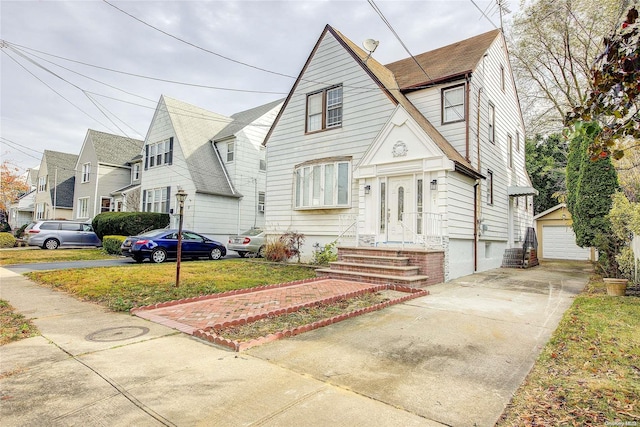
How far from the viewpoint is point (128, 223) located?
19500 millimetres

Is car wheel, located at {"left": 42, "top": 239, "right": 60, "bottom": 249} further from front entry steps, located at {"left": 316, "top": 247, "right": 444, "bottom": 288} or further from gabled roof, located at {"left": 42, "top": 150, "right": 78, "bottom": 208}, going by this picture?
front entry steps, located at {"left": 316, "top": 247, "right": 444, "bottom": 288}

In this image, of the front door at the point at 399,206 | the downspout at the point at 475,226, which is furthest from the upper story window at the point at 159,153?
the downspout at the point at 475,226

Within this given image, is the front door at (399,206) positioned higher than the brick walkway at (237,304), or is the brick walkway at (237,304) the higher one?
the front door at (399,206)

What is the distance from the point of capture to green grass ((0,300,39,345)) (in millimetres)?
4852

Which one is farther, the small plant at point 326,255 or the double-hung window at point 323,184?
the double-hung window at point 323,184

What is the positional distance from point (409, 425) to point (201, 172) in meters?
20.4

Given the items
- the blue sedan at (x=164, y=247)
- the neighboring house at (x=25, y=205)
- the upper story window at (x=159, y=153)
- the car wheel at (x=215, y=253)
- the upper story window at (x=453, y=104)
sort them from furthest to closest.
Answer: the neighboring house at (x=25, y=205), the upper story window at (x=159, y=153), the car wheel at (x=215, y=253), the blue sedan at (x=164, y=247), the upper story window at (x=453, y=104)

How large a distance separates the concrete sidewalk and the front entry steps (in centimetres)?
276

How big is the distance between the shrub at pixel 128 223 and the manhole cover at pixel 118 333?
52.6 feet

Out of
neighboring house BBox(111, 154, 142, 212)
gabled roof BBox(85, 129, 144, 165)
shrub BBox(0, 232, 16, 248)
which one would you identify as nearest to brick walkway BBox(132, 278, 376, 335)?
neighboring house BBox(111, 154, 142, 212)

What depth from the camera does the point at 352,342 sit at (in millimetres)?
4656

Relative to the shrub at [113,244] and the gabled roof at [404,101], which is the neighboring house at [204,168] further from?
the gabled roof at [404,101]

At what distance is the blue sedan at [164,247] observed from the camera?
543 inches

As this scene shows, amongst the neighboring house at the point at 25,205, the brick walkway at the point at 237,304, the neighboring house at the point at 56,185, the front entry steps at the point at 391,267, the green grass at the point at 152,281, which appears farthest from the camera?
the neighboring house at the point at 25,205
